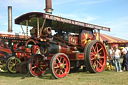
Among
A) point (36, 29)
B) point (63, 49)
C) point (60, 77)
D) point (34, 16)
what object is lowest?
point (60, 77)

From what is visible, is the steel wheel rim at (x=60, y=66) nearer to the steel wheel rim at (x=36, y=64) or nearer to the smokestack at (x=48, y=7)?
the steel wheel rim at (x=36, y=64)

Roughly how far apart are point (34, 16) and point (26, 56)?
183 centimetres

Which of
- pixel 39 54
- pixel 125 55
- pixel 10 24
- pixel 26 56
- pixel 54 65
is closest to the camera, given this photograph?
pixel 54 65

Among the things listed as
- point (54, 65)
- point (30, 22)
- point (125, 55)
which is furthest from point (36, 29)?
point (125, 55)

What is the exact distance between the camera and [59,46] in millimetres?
6660

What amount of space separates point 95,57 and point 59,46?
175 centimetres

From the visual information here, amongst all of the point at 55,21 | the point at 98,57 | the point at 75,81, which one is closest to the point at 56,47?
the point at 55,21

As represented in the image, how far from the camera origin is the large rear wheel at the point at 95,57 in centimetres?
699

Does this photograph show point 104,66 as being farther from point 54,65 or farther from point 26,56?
point 26,56

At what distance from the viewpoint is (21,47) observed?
6566 mm

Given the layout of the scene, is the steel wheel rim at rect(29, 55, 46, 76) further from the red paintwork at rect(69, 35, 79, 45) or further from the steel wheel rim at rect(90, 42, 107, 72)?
the steel wheel rim at rect(90, 42, 107, 72)

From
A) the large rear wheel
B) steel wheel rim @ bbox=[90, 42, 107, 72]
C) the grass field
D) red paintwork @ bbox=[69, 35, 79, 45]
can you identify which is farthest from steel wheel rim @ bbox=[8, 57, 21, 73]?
steel wheel rim @ bbox=[90, 42, 107, 72]

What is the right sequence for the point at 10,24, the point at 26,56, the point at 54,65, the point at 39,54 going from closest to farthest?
the point at 54,65 → the point at 39,54 → the point at 26,56 → the point at 10,24

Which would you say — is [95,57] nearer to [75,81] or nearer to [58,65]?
[58,65]
